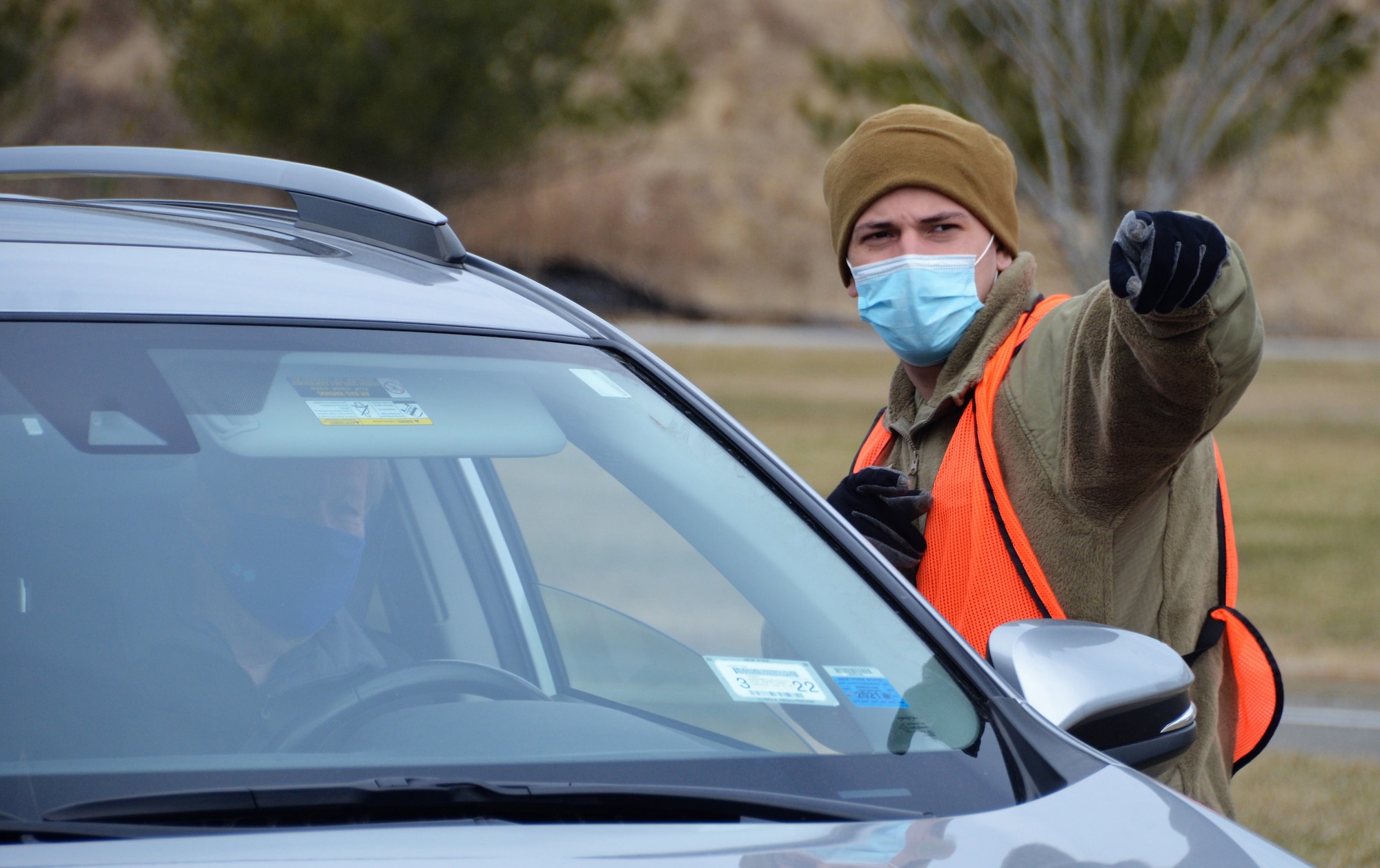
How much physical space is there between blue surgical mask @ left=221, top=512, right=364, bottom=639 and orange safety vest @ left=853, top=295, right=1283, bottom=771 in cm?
107

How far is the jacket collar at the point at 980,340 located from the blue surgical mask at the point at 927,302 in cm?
5

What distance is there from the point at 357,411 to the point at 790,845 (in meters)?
0.74

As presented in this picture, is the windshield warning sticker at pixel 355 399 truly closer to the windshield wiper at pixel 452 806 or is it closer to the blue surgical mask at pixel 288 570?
the blue surgical mask at pixel 288 570

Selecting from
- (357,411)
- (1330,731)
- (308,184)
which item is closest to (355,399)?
(357,411)

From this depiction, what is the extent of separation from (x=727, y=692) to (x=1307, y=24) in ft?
52.8

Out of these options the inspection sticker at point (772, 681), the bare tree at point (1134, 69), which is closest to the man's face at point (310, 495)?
the inspection sticker at point (772, 681)

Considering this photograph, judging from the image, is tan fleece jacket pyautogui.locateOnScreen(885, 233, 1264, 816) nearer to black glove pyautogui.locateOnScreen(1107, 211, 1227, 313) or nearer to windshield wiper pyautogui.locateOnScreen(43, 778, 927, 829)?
Result: black glove pyautogui.locateOnScreen(1107, 211, 1227, 313)

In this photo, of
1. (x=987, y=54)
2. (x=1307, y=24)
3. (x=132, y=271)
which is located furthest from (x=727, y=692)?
(x=987, y=54)

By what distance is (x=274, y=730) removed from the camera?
1627 millimetres

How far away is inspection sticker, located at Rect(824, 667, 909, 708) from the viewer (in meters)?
1.81

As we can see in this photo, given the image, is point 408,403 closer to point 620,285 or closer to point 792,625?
point 792,625

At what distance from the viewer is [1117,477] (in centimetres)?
234

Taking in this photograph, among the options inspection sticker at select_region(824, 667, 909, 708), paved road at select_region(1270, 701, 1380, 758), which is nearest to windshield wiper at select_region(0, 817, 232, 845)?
inspection sticker at select_region(824, 667, 909, 708)

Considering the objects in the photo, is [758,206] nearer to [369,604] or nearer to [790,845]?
[369,604]
